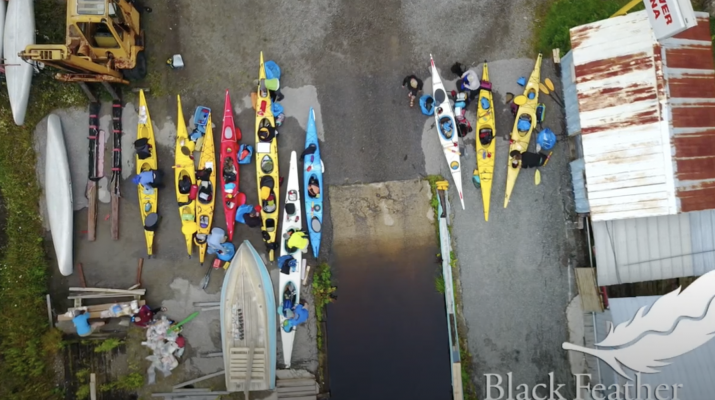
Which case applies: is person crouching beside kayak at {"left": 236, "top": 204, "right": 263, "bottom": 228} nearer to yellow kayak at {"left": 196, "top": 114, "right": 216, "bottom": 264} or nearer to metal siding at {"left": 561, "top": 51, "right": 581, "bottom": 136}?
yellow kayak at {"left": 196, "top": 114, "right": 216, "bottom": 264}

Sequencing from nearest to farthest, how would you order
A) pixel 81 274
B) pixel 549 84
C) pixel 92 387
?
pixel 92 387, pixel 81 274, pixel 549 84

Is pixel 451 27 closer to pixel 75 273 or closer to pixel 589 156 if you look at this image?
pixel 589 156

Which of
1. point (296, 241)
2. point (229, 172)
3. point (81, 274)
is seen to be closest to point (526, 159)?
point (296, 241)

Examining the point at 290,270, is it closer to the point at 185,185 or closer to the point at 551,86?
the point at 185,185

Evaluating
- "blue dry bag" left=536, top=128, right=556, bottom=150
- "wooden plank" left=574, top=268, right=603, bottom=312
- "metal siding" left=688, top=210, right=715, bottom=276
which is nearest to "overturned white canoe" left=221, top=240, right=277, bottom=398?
"wooden plank" left=574, top=268, right=603, bottom=312

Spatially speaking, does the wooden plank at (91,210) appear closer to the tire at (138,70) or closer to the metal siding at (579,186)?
the tire at (138,70)

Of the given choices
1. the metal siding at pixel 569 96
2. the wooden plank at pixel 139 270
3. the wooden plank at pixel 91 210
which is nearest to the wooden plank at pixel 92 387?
the wooden plank at pixel 139 270
